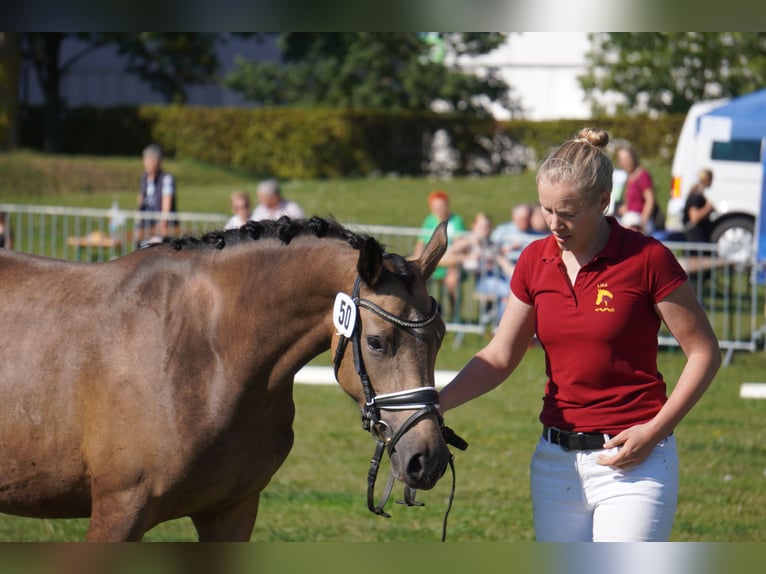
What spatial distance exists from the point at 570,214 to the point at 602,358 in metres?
0.48

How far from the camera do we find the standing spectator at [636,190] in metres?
13.9

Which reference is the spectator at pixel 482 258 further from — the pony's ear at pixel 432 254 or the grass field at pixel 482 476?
the pony's ear at pixel 432 254

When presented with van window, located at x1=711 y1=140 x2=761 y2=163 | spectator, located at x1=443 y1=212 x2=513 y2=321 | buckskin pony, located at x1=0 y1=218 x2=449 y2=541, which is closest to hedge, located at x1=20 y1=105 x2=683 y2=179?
van window, located at x1=711 y1=140 x2=761 y2=163

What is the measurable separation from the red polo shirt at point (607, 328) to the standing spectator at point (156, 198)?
34.6 ft

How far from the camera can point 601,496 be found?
140 inches

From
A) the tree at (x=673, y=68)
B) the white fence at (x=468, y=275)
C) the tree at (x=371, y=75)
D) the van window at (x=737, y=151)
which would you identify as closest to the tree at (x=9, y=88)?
the tree at (x=371, y=75)

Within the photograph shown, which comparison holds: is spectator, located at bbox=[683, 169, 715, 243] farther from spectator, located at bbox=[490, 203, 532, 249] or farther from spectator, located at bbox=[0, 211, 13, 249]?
spectator, located at bbox=[0, 211, 13, 249]

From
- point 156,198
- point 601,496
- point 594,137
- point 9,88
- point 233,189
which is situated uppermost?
point 9,88

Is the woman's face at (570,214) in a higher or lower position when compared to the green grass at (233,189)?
lower

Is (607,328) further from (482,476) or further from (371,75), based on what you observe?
(371,75)

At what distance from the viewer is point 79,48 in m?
36.5

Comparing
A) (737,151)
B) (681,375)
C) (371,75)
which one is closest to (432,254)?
(681,375)

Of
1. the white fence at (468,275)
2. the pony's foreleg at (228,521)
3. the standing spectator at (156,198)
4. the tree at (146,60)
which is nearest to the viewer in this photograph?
the pony's foreleg at (228,521)
